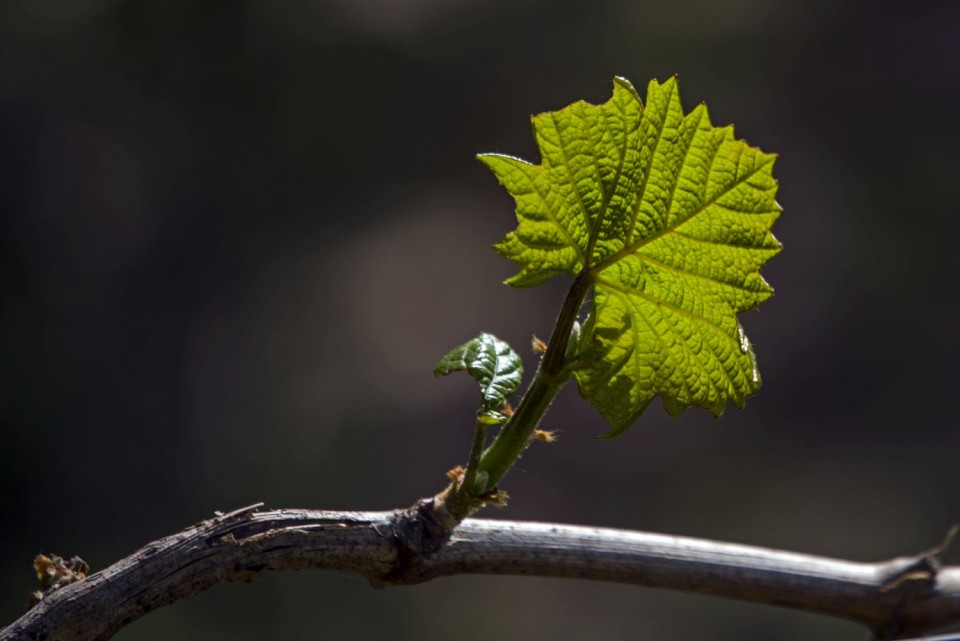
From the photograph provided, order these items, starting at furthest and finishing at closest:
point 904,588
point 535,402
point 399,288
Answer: point 399,288 < point 904,588 < point 535,402

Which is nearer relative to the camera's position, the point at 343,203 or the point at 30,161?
the point at 30,161

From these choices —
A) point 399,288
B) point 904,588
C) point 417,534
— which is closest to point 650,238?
point 417,534

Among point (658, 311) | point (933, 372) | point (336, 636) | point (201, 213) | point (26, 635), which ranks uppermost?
point (201, 213)

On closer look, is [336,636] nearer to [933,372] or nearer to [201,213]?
[201,213]

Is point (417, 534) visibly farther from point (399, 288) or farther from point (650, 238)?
point (399, 288)

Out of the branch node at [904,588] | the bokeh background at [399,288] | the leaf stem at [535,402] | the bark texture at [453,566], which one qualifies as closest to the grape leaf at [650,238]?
the leaf stem at [535,402]

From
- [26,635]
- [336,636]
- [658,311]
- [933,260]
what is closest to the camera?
[26,635]

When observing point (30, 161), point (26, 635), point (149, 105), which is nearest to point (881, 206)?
point (149, 105)

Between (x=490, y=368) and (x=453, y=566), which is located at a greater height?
(x=490, y=368)
